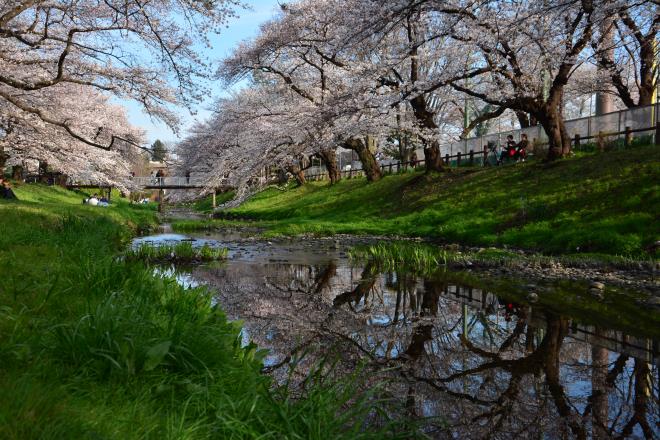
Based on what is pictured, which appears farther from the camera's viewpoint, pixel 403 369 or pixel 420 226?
pixel 420 226

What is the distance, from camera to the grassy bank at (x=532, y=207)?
13.2 m

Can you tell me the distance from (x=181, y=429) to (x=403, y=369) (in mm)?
2775

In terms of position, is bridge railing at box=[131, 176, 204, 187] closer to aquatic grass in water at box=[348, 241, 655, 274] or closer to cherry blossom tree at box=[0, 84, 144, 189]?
cherry blossom tree at box=[0, 84, 144, 189]

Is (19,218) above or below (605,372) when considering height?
above

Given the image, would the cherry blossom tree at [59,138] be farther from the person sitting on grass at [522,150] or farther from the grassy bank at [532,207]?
the person sitting on grass at [522,150]

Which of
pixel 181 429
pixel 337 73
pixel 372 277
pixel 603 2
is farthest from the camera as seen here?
pixel 337 73

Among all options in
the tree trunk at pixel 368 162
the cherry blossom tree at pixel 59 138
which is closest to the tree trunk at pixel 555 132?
the tree trunk at pixel 368 162

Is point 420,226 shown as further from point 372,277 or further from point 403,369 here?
point 403,369

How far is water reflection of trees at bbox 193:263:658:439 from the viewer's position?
4062 mm

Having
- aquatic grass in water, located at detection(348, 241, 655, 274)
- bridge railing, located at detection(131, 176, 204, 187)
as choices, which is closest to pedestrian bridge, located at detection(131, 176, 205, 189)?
bridge railing, located at detection(131, 176, 204, 187)

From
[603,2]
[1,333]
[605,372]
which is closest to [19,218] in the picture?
[1,333]

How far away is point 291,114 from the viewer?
97.6ft

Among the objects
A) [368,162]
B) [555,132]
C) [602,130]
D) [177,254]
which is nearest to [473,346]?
[177,254]

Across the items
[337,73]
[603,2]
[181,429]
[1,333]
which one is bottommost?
[181,429]
